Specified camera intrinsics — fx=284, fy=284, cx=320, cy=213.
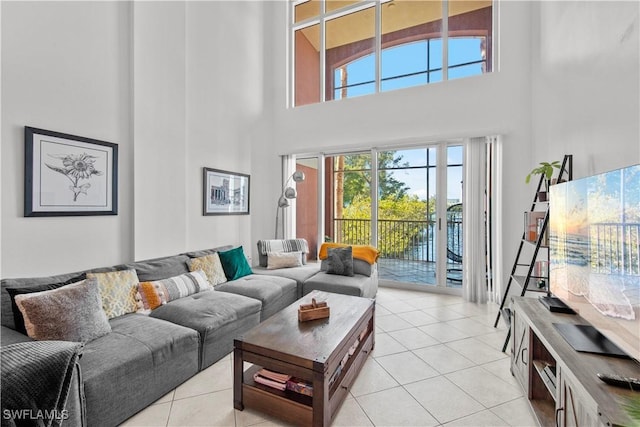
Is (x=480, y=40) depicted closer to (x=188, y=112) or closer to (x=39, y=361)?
(x=188, y=112)

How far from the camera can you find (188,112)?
133 inches

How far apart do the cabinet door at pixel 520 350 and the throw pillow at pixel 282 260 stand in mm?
2606

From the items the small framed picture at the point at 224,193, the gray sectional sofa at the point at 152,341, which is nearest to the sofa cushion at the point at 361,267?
the gray sectional sofa at the point at 152,341

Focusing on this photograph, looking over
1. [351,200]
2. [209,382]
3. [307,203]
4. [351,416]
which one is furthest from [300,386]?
[307,203]

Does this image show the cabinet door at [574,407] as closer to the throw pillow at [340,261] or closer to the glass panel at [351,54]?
the throw pillow at [340,261]

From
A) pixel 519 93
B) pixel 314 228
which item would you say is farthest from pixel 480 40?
pixel 314 228

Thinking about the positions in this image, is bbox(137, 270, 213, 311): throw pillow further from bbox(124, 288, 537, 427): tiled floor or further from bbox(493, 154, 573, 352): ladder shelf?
bbox(493, 154, 573, 352): ladder shelf

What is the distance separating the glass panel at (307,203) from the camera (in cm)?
504

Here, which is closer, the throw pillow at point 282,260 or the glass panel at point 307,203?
the throw pillow at point 282,260

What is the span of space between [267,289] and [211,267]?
2.34 ft

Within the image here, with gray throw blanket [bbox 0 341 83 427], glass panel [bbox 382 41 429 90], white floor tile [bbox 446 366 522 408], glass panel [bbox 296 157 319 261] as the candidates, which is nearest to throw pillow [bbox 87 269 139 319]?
gray throw blanket [bbox 0 341 83 427]

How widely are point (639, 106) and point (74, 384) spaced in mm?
3184

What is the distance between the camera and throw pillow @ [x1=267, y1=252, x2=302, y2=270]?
3939mm

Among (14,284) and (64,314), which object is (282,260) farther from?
(14,284)
